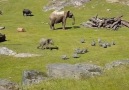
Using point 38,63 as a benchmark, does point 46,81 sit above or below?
above

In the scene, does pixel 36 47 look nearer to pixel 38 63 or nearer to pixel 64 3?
pixel 38 63

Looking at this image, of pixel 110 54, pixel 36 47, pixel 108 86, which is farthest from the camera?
pixel 36 47

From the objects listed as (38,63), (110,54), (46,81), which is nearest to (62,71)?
(46,81)

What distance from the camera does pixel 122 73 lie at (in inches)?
897

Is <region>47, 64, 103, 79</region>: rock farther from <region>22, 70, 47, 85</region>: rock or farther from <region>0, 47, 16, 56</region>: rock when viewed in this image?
<region>0, 47, 16, 56</region>: rock

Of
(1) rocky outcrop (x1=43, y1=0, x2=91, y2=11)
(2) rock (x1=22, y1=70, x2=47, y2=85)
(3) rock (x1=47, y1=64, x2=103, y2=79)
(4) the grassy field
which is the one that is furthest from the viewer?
(1) rocky outcrop (x1=43, y1=0, x2=91, y2=11)

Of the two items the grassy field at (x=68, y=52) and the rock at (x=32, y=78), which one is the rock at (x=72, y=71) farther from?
the rock at (x=32, y=78)

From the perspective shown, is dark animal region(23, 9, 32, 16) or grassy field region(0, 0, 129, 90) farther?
dark animal region(23, 9, 32, 16)

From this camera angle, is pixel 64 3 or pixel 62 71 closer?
pixel 62 71

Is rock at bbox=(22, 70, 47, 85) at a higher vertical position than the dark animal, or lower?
higher

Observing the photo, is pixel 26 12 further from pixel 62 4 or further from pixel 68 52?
pixel 68 52

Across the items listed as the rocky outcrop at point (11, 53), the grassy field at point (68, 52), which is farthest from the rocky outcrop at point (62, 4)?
the rocky outcrop at point (11, 53)

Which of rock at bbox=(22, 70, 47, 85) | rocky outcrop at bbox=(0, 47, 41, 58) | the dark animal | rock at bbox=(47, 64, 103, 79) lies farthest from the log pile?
rock at bbox=(22, 70, 47, 85)

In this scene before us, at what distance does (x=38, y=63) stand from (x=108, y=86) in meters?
14.5
